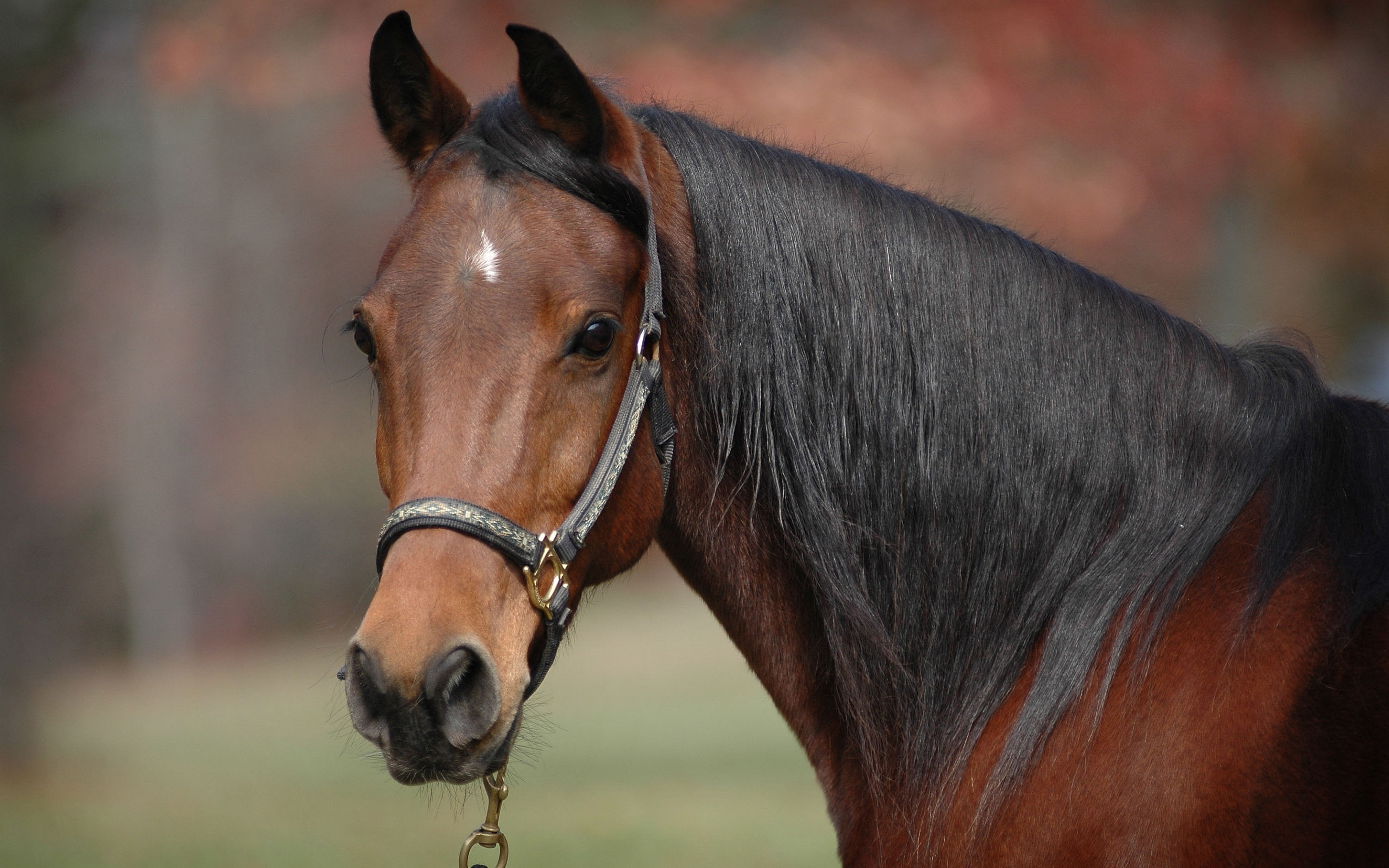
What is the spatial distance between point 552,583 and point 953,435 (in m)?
0.98

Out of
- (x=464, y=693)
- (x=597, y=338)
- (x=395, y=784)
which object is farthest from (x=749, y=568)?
(x=395, y=784)

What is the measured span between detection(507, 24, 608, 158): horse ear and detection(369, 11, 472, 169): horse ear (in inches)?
10.5

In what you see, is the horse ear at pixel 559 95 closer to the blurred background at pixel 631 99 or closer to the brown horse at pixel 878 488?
the brown horse at pixel 878 488

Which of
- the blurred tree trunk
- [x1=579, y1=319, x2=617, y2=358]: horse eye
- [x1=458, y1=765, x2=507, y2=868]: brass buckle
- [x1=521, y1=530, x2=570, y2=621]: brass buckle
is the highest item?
Result: the blurred tree trunk

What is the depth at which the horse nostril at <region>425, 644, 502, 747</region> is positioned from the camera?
2084 mm

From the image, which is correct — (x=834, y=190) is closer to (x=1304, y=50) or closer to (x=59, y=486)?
(x=1304, y=50)

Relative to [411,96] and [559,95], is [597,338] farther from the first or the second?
[411,96]

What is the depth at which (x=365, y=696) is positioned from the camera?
82.5 inches

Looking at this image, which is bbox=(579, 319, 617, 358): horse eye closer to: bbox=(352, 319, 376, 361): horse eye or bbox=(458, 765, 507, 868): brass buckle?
A: bbox=(352, 319, 376, 361): horse eye

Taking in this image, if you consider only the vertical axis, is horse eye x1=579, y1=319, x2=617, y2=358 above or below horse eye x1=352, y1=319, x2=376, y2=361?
below

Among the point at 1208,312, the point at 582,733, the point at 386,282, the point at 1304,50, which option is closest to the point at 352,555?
the point at 582,733

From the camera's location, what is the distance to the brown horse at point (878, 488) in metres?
2.18

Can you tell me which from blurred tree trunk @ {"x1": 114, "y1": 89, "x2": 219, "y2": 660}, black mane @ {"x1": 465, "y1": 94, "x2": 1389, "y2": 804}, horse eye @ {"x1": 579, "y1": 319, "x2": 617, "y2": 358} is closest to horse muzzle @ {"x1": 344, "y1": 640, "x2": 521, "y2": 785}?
horse eye @ {"x1": 579, "y1": 319, "x2": 617, "y2": 358}

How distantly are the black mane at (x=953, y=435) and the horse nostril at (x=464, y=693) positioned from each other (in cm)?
81
